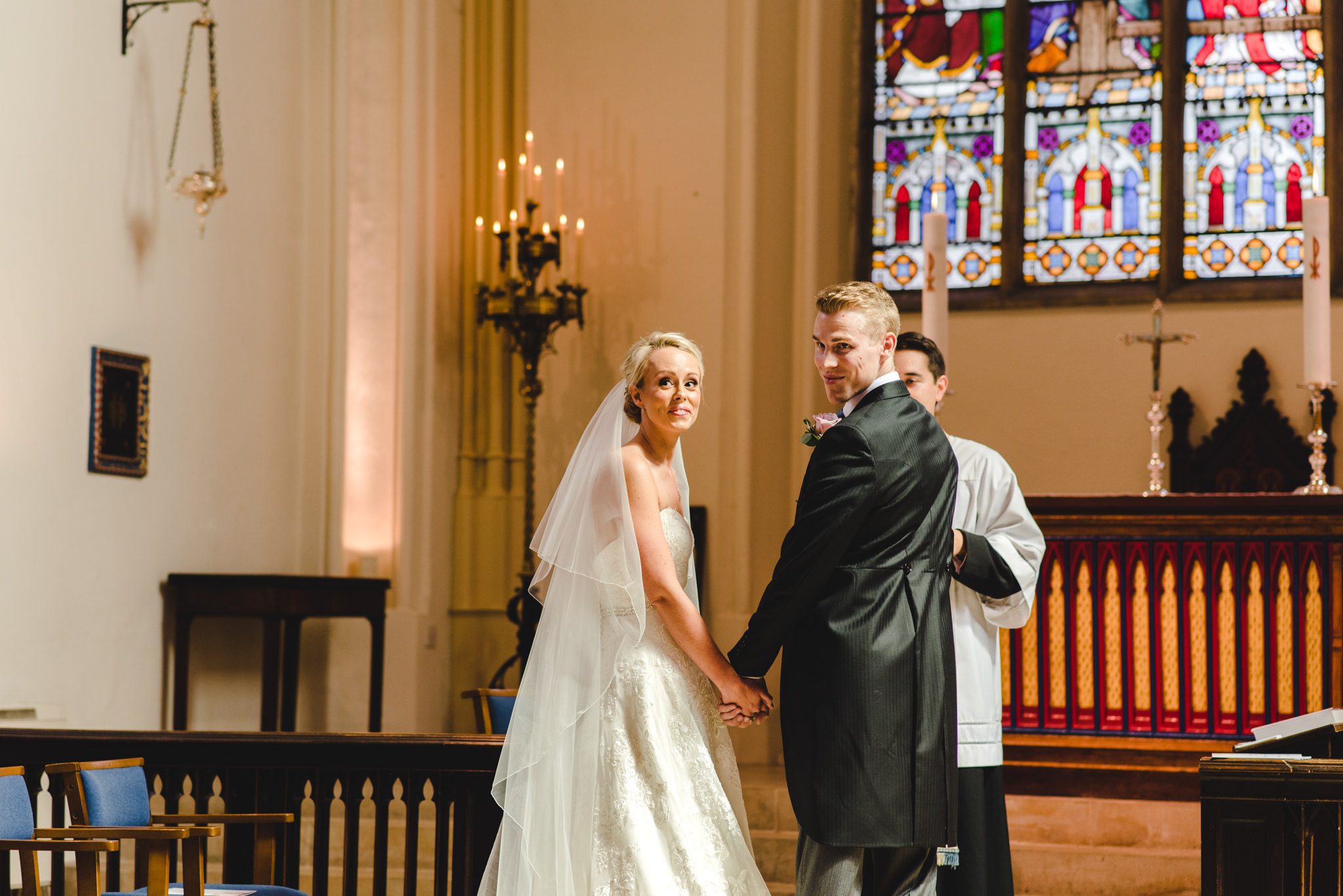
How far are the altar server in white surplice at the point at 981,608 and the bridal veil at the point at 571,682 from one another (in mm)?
696

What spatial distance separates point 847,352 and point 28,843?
1.97 metres

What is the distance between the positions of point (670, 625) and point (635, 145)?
557 cm

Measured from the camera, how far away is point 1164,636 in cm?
558

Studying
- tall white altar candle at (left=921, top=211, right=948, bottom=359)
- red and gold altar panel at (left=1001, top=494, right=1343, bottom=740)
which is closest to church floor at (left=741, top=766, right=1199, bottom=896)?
red and gold altar panel at (left=1001, top=494, right=1343, bottom=740)

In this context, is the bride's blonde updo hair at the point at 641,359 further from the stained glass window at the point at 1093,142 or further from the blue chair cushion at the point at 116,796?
the stained glass window at the point at 1093,142

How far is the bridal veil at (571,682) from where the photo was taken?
338 cm

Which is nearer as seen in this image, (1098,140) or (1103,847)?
(1103,847)

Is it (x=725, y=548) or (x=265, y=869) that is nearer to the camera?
(x=265, y=869)

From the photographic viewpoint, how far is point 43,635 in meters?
5.85

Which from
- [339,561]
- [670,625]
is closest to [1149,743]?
[670,625]

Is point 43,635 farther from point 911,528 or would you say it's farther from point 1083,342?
point 1083,342

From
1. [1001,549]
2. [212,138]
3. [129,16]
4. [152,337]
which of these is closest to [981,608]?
[1001,549]

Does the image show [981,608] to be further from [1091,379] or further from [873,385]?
[1091,379]

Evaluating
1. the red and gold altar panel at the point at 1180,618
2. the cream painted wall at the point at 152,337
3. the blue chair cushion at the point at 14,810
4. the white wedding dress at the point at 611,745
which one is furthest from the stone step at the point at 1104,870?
the cream painted wall at the point at 152,337
